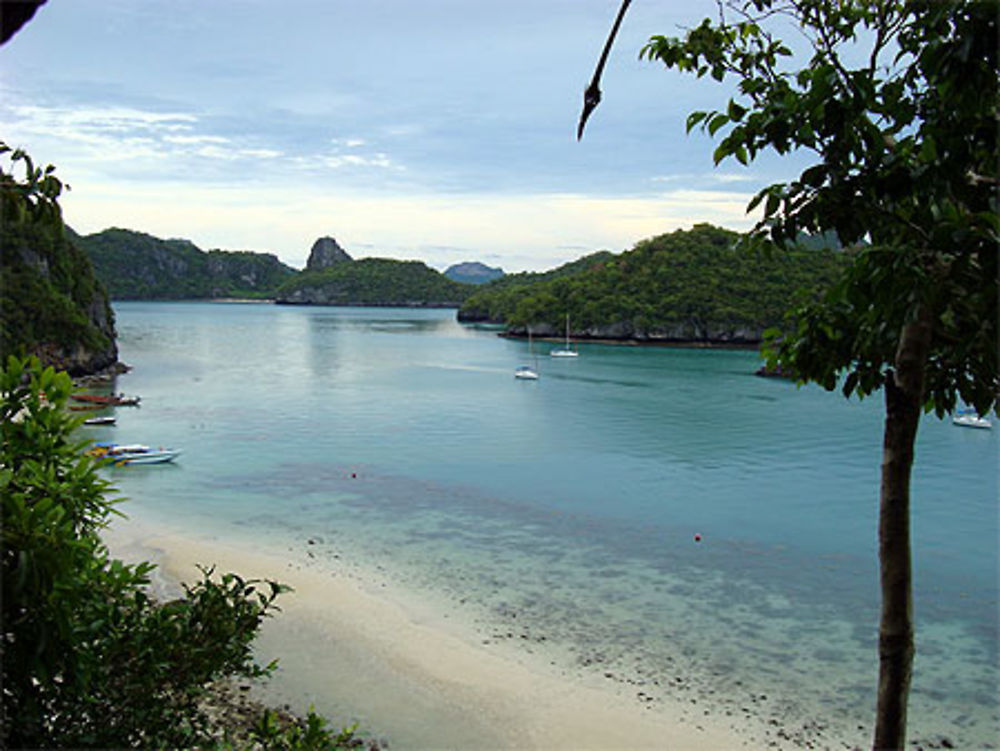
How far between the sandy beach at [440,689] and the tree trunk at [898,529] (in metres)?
8.32

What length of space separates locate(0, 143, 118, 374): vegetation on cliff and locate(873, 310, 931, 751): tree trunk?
4755 centimetres

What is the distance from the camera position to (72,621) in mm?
4207

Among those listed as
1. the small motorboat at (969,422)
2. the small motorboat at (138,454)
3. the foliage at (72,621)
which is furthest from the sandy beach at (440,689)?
the small motorboat at (969,422)

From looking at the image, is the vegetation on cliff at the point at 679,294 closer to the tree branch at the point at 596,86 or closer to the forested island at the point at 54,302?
the forested island at the point at 54,302

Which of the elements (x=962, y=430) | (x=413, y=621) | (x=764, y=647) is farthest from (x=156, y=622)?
(x=962, y=430)

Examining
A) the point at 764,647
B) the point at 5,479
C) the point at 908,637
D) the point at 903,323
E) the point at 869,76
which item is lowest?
the point at 764,647

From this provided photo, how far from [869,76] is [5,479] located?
4205 mm

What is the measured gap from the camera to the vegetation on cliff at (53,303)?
165 ft

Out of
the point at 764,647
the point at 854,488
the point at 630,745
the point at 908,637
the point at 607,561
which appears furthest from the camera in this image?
the point at 854,488

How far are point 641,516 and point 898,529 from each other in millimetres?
22144

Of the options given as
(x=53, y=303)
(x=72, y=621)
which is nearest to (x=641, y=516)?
(x=72, y=621)

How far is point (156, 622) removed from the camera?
17.5ft

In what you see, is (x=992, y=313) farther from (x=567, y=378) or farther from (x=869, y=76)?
(x=567, y=378)

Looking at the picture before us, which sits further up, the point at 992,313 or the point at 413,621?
the point at 992,313
